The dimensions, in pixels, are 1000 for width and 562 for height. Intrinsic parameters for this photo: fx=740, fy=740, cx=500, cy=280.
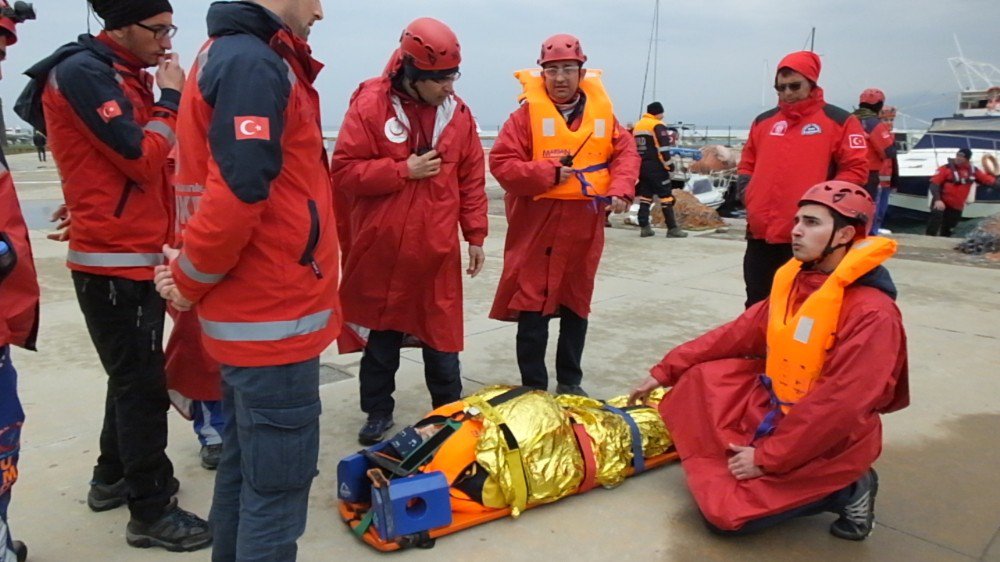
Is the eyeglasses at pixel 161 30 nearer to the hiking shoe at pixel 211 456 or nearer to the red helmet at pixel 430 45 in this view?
the red helmet at pixel 430 45

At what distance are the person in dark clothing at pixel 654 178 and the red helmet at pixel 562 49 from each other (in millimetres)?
6475

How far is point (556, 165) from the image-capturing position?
3953 mm

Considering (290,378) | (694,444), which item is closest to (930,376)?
(694,444)

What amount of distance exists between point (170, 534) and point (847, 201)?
9.30ft

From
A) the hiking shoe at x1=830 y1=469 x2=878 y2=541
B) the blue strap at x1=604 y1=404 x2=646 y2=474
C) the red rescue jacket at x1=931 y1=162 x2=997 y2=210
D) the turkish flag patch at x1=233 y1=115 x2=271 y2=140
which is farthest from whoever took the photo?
the red rescue jacket at x1=931 y1=162 x2=997 y2=210

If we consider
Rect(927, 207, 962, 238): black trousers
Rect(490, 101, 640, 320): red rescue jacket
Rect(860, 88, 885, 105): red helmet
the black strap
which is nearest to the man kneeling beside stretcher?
the black strap

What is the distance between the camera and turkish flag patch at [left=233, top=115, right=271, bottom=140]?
1744mm

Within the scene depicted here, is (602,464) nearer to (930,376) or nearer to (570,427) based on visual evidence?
(570,427)

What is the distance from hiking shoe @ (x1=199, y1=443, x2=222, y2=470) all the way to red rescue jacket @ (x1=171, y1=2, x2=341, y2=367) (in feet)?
5.12

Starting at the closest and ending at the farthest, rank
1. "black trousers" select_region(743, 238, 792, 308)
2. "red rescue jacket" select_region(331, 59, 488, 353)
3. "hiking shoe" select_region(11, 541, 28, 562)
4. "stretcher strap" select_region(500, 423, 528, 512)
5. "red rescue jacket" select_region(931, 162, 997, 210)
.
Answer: "hiking shoe" select_region(11, 541, 28, 562) → "stretcher strap" select_region(500, 423, 528, 512) → "red rescue jacket" select_region(331, 59, 488, 353) → "black trousers" select_region(743, 238, 792, 308) → "red rescue jacket" select_region(931, 162, 997, 210)

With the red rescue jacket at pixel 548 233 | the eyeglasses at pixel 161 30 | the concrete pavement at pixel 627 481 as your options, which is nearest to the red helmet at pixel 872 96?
the concrete pavement at pixel 627 481

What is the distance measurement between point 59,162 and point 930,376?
4885 mm

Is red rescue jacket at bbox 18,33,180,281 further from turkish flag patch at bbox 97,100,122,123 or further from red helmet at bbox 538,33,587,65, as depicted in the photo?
red helmet at bbox 538,33,587,65

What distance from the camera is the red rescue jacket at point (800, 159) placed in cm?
429
